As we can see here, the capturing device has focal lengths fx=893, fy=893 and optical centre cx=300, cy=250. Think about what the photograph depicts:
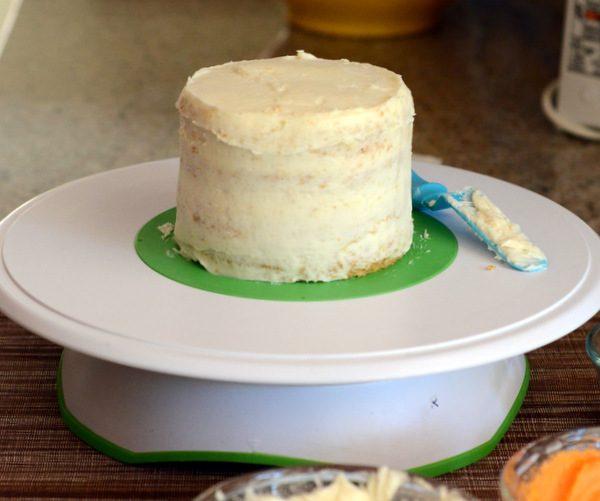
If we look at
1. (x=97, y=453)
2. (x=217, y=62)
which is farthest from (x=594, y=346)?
(x=217, y=62)

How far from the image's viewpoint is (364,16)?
3.38 m

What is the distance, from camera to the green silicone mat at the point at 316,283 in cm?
97

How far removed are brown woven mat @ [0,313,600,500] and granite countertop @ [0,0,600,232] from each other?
879 millimetres

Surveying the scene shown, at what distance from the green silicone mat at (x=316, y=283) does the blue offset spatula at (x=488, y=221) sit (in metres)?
0.04

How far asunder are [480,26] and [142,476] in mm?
3086

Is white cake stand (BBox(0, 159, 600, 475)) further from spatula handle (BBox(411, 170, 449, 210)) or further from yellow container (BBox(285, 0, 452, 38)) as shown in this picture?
yellow container (BBox(285, 0, 452, 38))

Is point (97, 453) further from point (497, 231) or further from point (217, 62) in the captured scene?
point (217, 62)

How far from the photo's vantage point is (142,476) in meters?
0.95

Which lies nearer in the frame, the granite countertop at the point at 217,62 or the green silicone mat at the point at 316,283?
the green silicone mat at the point at 316,283

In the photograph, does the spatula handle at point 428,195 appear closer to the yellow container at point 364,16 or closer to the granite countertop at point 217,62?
the granite countertop at point 217,62

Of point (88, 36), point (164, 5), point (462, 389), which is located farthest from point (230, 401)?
point (164, 5)

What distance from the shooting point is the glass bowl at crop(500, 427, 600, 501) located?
74 centimetres

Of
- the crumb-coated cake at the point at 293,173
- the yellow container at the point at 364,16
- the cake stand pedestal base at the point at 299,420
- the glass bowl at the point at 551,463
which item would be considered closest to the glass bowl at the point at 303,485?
the glass bowl at the point at 551,463

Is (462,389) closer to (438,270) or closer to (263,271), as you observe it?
(438,270)
